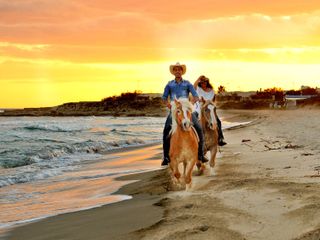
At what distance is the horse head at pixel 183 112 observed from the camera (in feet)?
32.1

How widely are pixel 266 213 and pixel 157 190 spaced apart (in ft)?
12.0

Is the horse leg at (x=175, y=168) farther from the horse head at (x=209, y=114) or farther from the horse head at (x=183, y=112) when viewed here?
the horse head at (x=209, y=114)

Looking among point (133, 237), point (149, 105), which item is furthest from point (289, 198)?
point (149, 105)

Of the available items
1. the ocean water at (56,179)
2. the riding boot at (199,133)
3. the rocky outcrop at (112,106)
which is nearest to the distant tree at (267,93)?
the rocky outcrop at (112,106)

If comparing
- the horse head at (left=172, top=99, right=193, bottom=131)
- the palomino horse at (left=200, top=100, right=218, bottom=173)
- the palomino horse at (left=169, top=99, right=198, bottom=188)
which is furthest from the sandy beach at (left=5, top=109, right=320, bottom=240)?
the palomino horse at (left=200, top=100, right=218, bottom=173)

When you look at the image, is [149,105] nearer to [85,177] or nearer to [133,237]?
[85,177]

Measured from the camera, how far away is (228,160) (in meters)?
15.2

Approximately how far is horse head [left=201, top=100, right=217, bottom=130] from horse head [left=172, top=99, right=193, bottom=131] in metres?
2.61

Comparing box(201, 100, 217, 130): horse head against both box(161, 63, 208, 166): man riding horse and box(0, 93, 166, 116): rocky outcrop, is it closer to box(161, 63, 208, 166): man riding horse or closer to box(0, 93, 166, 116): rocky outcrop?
box(161, 63, 208, 166): man riding horse

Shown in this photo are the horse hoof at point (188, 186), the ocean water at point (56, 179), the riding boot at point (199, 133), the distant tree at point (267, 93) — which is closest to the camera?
the horse hoof at point (188, 186)

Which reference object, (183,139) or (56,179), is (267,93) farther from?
(183,139)

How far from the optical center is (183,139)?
32.5ft

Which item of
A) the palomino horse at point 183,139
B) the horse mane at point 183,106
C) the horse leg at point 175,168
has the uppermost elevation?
the horse mane at point 183,106

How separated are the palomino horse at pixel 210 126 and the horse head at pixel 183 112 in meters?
2.62
